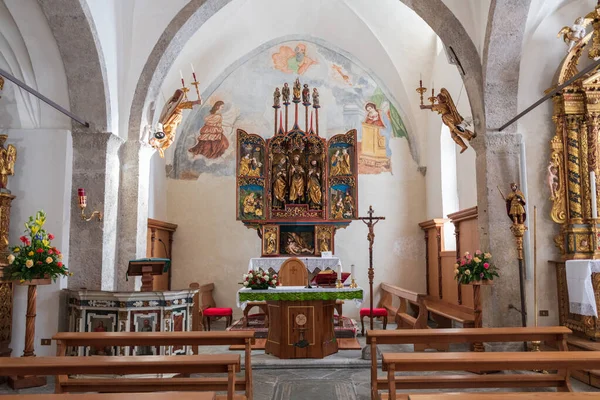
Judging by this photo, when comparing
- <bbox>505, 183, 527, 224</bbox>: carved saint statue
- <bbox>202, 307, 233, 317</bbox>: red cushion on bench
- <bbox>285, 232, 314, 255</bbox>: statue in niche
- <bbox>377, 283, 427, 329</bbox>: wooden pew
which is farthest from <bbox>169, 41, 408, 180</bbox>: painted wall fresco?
<bbox>505, 183, 527, 224</bbox>: carved saint statue

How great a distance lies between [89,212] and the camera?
809 cm

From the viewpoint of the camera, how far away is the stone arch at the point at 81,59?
746 centimetres

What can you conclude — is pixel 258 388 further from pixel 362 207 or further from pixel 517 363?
pixel 362 207

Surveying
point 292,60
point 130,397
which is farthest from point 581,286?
point 292,60

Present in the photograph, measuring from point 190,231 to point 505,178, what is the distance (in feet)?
27.4

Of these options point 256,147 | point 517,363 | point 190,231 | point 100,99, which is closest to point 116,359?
point 517,363

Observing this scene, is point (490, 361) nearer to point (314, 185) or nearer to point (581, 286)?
point (581, 286)

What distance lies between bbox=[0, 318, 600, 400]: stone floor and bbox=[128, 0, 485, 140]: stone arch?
4.08 m

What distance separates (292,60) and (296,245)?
18.4 feet

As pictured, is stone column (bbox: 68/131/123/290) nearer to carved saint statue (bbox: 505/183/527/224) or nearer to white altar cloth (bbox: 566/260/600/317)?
carved saint statue (bbox: 505/183/527/224)

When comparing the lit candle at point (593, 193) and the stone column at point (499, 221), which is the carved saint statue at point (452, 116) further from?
the lit candle at point (593, 193)

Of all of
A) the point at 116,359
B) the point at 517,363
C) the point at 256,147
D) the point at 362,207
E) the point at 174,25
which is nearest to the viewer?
the point at 517,363

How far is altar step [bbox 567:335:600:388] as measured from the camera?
617cm

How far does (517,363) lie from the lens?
4090 millimetres
